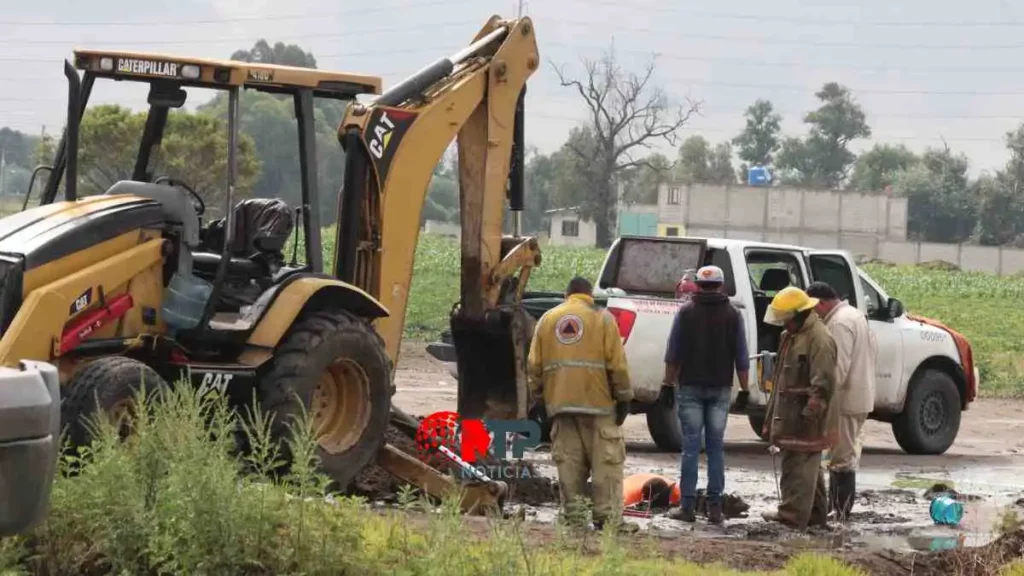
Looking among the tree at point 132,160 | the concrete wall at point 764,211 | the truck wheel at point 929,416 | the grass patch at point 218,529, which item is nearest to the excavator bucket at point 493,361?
the tree at point 132,160

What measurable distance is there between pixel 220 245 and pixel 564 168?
116078mm

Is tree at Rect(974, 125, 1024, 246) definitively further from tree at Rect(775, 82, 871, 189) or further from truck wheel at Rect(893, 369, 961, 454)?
truck wheel at Rect(893, 369, 961, 454)

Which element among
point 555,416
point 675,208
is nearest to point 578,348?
point 555,416

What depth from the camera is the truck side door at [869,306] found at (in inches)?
717

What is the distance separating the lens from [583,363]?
11.9 meters

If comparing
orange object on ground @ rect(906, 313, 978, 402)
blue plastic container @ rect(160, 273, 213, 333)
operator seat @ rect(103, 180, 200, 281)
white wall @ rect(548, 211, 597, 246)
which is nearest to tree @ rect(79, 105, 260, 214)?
operator seat @ rect(103, 180, 200, 281)

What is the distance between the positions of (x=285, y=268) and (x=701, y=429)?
3583mm

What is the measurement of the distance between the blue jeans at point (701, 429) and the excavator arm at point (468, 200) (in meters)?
1.33

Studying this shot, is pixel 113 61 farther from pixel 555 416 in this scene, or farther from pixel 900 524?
pixel 900 524

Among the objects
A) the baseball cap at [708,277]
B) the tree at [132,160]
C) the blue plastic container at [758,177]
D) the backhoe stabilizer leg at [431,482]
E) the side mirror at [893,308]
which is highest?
the blue plastic container at [758,177]

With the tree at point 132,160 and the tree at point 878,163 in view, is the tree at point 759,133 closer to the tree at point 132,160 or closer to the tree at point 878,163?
the tree at point 878,163

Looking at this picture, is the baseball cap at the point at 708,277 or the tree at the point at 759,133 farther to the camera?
the tree at the point at 759,133

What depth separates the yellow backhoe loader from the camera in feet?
35.7

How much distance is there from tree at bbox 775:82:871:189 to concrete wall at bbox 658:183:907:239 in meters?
54.8
